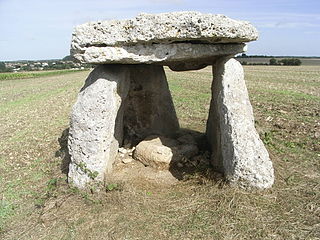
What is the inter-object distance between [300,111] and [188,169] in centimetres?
627

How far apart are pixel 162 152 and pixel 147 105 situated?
1.76m

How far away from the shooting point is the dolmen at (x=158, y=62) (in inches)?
171

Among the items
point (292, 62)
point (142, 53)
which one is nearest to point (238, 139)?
point (142, 53)

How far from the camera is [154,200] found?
14.8 feet

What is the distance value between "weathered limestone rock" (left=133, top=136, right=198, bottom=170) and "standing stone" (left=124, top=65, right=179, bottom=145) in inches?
33.8

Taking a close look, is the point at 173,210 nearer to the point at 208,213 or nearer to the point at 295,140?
the point at 208,213

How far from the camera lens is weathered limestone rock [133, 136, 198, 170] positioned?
557 centimetres

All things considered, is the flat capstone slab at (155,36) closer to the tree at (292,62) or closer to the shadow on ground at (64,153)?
the shadow on ground at (64,153)

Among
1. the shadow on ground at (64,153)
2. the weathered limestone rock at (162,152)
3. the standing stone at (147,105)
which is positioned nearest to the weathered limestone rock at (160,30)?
the weathered limestone rock at (162,152)

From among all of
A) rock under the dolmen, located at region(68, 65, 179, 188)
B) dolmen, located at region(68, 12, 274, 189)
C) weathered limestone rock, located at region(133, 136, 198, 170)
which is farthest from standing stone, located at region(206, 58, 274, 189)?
rock under the dolmen, located at region(68, 65, 179, 188)

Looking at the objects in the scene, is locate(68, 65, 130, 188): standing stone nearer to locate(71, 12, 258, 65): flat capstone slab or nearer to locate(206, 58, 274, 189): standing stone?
locate(71, 12, 258, 65): flat capstone slab

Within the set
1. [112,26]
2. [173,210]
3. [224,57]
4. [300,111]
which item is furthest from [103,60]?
[300,111]

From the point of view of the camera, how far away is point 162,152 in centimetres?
562

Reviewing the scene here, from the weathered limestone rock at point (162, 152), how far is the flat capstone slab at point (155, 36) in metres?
1.84
